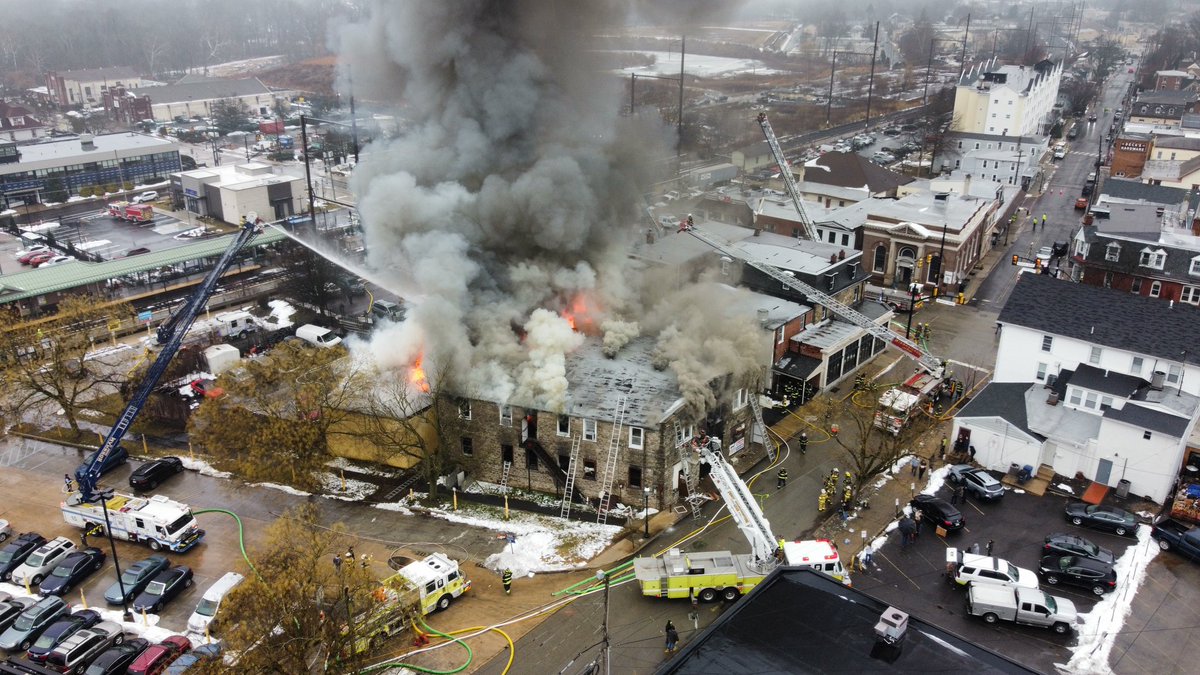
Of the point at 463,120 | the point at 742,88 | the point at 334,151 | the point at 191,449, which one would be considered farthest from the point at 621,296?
the point at 334,151

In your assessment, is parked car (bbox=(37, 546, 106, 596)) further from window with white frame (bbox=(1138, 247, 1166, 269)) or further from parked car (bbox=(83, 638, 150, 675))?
window with white frame (bbox=(1138, 247, 1166, 269))

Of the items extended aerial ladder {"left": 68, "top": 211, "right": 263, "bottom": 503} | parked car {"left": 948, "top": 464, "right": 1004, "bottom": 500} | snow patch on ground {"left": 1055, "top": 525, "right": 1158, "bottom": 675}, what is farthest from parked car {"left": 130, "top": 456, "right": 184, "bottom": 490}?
snow patch on ground {"left": 1055, "top": 525, "right": 1158, "bottom": 675}

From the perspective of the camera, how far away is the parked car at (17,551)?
21469 millimetres

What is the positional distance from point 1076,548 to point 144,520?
938 inches

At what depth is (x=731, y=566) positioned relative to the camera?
19.8 meters

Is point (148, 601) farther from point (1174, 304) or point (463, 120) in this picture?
point (1174, 304)

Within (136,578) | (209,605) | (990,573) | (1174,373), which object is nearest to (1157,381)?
(1174,373)

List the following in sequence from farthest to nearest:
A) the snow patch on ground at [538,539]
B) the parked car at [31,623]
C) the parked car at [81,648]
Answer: the snow patch on ground at [538,539]
the parked car at [31,623]
the parked car at [81,648]

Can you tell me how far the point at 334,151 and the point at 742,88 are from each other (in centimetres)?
2986

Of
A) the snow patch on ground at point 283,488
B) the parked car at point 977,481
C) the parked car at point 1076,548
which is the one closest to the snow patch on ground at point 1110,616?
the parked car at point 1076,548

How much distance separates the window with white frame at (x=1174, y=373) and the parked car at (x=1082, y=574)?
8.24 meters

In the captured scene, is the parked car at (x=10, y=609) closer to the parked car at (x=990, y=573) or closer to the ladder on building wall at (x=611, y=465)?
the ladder on building wall at (x=611, y=465)

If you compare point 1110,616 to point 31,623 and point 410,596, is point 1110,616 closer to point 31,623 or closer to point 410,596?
point 410,596

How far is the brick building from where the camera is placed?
2319 cm
